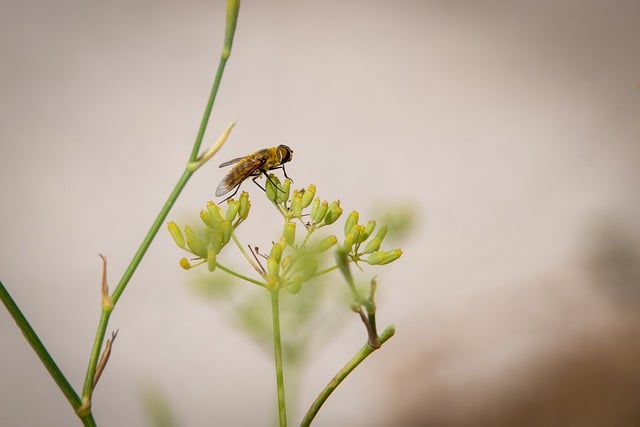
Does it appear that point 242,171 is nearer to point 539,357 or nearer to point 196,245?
point 196,245

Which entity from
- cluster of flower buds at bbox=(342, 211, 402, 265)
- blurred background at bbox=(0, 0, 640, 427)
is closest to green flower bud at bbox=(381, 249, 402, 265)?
cluster of flower buds at bbox=(342, 211, 402, 265)

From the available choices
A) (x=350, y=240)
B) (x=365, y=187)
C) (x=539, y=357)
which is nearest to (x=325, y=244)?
(x=350, y=240)

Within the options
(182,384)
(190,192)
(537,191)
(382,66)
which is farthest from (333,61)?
(182,384)

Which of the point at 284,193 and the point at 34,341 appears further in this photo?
the point at 284,193

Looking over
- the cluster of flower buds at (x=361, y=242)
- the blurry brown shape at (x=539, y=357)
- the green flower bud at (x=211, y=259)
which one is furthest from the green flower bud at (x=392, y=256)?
the blurry brown shape at (x=539, y=357)

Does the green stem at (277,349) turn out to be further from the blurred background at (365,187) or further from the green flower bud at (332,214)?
the blurred background at (365,187)

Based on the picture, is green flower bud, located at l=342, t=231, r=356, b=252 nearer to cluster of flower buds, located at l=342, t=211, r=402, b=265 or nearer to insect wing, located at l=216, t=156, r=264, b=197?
cluster of flower buds, located at l=342, t=211, r=402, b=265

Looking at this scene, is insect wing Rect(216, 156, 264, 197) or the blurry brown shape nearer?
insect wing Rect(216, 156, 264, 197)

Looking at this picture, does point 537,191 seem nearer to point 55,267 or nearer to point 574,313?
point 574,313

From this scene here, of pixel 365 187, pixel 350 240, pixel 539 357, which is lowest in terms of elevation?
pixel 539 357
